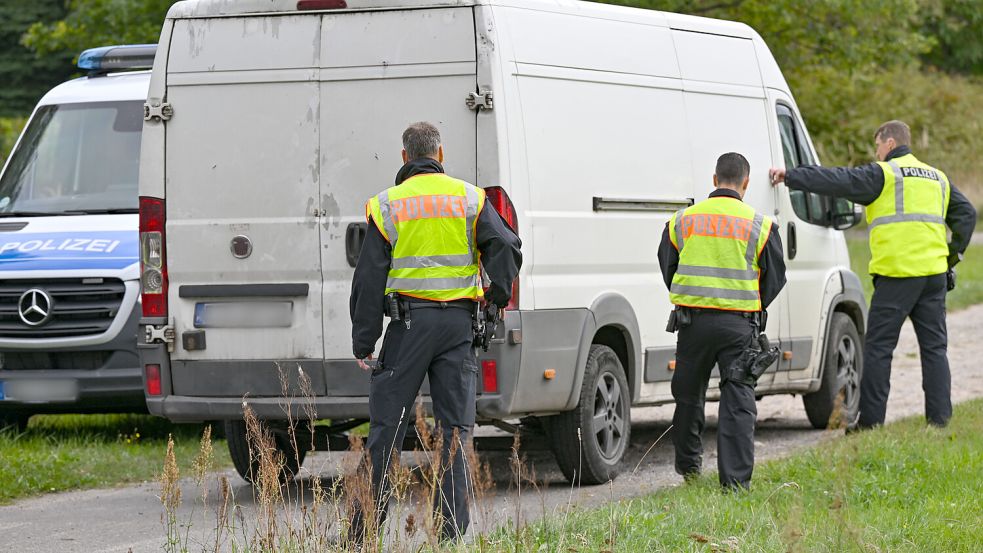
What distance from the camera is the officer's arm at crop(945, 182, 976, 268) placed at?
956cm

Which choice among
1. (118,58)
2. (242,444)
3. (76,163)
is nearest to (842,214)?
(242,444)

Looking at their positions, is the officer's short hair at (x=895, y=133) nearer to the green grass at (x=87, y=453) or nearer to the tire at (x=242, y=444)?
the tire at (x=242, y=444)

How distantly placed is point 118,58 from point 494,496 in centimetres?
566

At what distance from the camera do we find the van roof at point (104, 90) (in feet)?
35.6

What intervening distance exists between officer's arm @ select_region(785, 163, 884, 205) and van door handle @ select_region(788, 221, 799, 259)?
1.46 feet

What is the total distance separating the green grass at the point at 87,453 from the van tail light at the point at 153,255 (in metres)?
0.86

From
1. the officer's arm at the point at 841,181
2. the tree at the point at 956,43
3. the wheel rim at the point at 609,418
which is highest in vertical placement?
the tree at the point at 956,43

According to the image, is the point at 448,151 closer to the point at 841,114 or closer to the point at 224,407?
the point at 224,407

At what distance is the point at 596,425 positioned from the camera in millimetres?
8297

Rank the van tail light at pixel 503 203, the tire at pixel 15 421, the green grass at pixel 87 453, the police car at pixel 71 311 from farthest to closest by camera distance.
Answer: the tire at pixel 15 421, the police car at pixel 71 311, the green grass at pixel 87 453, the van tail light at pixel 503 203

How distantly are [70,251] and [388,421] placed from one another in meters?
4.01

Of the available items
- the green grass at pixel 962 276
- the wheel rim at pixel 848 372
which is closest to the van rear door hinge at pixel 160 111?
the wheel rim at pixel 848 372

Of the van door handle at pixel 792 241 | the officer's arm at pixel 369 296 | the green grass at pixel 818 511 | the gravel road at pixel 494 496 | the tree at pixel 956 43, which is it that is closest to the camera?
the green grass at pixel 818 511

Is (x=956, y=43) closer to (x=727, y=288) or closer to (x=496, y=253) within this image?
(x=727, y=288)
